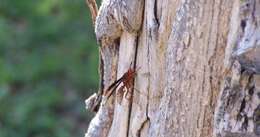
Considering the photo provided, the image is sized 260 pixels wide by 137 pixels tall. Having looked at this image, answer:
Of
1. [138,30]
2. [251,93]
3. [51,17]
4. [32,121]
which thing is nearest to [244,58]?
[251,93]

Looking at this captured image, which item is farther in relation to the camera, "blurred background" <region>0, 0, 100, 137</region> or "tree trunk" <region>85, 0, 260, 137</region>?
"blurred background" <region>0, 0, 100, 137</region>

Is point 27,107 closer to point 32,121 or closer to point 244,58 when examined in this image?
point 32,121

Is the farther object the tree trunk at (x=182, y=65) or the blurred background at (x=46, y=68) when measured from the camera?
the blurred background at (x=46, y=68)

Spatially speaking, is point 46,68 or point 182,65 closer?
point 182,65
